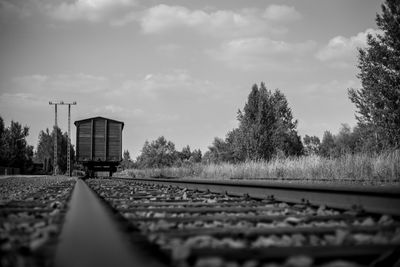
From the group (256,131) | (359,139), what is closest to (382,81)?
(359,139)

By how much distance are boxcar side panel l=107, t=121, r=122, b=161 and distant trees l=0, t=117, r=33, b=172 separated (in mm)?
45914

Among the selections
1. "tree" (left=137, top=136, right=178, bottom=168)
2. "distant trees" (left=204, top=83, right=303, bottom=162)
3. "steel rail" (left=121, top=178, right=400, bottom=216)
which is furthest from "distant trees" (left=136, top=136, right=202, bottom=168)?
"steel rail" (left=121, top=178, right=400, bottom=216)

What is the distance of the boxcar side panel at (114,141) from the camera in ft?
80.4

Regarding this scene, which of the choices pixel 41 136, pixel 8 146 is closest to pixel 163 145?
pixel 41 136

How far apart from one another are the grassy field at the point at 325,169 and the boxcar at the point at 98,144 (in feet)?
21.5

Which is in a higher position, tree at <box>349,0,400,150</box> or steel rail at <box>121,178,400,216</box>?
tree at <box>349,0,400,150</box>

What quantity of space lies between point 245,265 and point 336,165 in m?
11.2

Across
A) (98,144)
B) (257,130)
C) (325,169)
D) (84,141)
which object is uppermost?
(257,130)

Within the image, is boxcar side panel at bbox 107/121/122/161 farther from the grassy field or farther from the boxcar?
the grassy field

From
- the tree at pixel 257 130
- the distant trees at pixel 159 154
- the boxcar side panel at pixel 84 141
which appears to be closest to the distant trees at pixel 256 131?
the tree at pixel 257 130

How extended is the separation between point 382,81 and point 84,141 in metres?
18.2

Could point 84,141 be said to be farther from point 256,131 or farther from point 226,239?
point 226,239

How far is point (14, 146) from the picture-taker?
223 ft

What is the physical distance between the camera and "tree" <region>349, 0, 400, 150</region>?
19.3m
